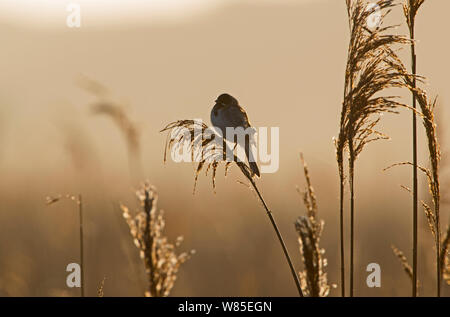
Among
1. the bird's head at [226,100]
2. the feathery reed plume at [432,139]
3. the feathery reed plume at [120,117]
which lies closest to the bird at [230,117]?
the bird's head at [226,100]

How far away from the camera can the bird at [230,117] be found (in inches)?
107

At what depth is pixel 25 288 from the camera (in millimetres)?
5281

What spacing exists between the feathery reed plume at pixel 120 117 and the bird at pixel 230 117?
1646mm

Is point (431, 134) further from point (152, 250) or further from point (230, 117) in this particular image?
point (152, 250)

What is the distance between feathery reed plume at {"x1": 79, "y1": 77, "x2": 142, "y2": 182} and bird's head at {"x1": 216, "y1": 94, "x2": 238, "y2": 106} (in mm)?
1644

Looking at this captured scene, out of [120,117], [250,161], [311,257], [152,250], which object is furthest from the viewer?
[120,117]

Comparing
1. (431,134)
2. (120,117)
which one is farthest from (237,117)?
(120,117)

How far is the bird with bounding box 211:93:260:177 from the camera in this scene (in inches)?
107

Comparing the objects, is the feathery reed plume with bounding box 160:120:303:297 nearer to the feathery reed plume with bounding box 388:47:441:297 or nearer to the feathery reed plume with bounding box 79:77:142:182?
the feathery reed plume with bounding box 388:47:441:297

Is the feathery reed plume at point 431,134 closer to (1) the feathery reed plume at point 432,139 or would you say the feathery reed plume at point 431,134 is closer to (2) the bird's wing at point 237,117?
(1) the feathery reed plume at point 432,139

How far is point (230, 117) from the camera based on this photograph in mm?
2713

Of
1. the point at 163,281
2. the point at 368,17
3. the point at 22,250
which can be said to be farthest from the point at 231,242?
the point at 368,17

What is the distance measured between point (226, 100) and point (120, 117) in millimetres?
1813
